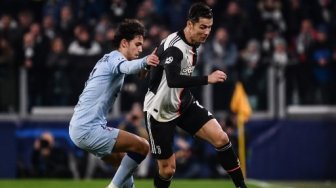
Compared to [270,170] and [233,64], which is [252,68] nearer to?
[233,64]

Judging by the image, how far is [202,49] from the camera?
762 inches

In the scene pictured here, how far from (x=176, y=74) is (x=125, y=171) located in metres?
1.29

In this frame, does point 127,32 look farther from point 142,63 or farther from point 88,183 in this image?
point 88,183

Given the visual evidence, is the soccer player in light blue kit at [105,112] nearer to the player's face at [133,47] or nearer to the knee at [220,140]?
the player's face at [133,47]

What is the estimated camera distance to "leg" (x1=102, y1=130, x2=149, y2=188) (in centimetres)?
1122

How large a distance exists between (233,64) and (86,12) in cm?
337

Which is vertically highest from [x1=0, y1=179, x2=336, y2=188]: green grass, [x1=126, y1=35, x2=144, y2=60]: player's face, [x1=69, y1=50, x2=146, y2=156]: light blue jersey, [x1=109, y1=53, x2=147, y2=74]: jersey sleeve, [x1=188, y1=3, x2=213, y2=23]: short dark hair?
[x1=188, y1=3, x2=213, y2=23]: short dark hair

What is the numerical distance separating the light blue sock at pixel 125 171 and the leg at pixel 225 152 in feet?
3.11

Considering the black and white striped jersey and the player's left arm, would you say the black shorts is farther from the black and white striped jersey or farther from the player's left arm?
the player's left arm

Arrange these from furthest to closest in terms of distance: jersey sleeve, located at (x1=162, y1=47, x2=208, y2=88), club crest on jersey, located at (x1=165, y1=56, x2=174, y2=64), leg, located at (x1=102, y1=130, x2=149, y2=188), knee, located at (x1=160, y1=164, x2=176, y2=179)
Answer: knee, located at (x1=160, y1=164, x2=176, y2=179) → leg, located at (x1=102, y1=130, x2=149, y2=188) → club crest on jersey, located at (x1=165, y1=56, x2=174, y2=64) → jersey sleeve, located at (x1=162, y1=47, x2=208, y2=88)

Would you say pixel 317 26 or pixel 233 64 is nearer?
pixel 233 64

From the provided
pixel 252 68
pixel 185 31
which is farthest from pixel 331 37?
pixel 185 31

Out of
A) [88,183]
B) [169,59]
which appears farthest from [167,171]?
[88,183]

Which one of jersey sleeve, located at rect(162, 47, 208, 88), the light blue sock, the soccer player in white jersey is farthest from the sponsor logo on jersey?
the light blue sock
